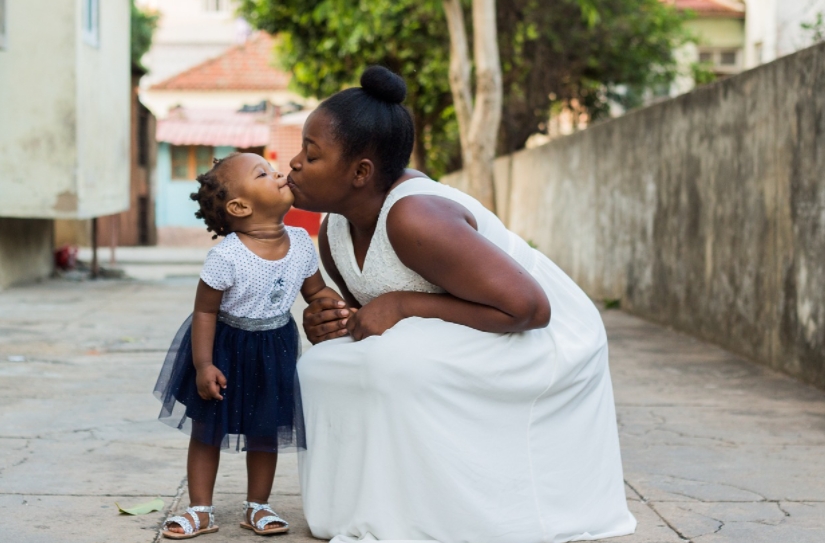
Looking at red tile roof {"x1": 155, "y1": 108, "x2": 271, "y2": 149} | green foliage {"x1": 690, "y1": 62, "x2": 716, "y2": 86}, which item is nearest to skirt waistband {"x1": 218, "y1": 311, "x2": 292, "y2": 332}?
green foliage {"x1": 690, "y1": 62, "x2": 716, "y2": 86}

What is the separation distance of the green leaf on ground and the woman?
53 centimetres

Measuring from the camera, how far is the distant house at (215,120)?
30203mm

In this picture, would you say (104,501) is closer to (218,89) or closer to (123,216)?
(123,216)

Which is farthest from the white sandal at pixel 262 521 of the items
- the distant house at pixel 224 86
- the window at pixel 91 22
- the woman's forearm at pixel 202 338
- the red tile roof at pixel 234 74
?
the red tile roof at pixel 234 74

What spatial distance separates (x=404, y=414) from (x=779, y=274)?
4.04 m

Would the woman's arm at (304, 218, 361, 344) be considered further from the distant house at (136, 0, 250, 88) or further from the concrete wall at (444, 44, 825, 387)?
the distant house at (136, 0, 250, 88)

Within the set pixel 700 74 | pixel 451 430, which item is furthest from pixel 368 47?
pixel 451 430

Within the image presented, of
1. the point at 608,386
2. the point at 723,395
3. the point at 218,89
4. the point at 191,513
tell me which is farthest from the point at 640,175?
the point at 218,89

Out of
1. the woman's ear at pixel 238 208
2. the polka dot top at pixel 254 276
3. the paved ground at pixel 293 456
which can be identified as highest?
the woman's ear at pixel 238 208

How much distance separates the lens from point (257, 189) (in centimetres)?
312

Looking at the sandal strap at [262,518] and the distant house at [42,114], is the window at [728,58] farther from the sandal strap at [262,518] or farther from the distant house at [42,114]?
the sandal strap at [262,518]

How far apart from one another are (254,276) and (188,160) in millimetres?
32454

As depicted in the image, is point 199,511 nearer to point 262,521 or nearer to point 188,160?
point 262,521

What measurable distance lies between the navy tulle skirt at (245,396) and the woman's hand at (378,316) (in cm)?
24
